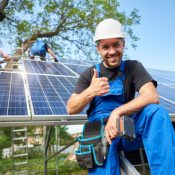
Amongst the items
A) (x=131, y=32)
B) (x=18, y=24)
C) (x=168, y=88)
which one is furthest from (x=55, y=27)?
(x=168, y=88)

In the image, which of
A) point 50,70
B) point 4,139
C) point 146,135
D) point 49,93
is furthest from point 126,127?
point 4,139

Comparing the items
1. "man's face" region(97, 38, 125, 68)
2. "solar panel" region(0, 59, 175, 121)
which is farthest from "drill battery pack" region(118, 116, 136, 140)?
"solar panel" region(0, 59, 175, 121)

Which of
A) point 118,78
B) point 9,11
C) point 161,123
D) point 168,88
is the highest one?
point 9,11

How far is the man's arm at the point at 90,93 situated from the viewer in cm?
228

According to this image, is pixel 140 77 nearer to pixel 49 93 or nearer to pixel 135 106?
pixel 135 106

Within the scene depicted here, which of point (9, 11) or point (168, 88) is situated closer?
point (168, 88)

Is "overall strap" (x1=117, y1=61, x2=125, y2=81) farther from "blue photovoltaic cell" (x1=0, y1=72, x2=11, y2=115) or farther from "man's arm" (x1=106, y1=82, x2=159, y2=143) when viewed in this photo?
"blue photovoltaic cell" (x1=0, y1=72, x2=11, y2=115)

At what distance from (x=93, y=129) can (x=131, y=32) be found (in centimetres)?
1659

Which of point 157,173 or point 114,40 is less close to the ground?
point 114,40

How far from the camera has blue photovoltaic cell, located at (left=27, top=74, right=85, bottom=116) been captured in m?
4.21

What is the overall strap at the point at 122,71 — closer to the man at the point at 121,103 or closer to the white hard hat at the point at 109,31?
the man at the point at 121,103

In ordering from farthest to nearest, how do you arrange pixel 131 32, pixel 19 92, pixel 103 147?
pixel 131 32 < pixel 19 92 < pixel 103 147

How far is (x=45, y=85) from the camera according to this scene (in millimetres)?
5430

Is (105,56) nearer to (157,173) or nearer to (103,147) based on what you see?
(103,147)
